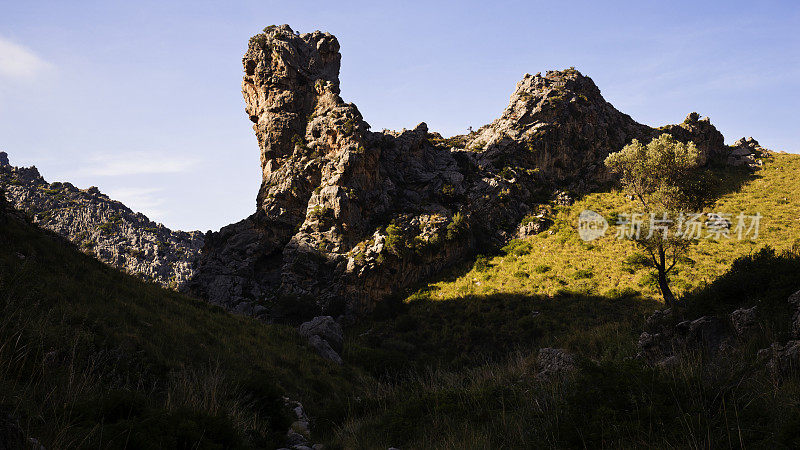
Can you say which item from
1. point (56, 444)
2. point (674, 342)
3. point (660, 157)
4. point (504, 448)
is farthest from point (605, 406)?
point (660, 157)

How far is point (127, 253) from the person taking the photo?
8425cm

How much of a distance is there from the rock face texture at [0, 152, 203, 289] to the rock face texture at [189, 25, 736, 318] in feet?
129

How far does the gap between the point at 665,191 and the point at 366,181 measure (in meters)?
36.2

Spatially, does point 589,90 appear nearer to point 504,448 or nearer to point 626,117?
point 626,117

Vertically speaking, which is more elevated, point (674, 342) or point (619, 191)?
point (619, 191)

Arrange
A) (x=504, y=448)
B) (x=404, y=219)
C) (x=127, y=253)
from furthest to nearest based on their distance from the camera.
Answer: (x=127, y=253)
(x=404, y=219)
(x=504, y=448)

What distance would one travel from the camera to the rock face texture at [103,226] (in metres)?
82.5

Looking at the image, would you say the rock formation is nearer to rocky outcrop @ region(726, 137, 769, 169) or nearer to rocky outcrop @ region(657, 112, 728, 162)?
rocky outcrop @ region(657, 112, 728, 162)

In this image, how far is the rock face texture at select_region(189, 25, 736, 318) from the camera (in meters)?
47.6

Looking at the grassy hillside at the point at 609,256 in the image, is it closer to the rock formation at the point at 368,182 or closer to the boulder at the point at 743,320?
the rock formation at the point at 368,182

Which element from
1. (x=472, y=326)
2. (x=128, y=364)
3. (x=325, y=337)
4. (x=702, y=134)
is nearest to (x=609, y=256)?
(x=472, y=326)

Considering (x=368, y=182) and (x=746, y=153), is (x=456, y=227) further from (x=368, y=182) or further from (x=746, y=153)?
(x=746, y=153)

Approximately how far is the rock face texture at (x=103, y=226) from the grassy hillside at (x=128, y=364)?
226 ft

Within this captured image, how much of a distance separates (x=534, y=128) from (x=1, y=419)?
69.5m
